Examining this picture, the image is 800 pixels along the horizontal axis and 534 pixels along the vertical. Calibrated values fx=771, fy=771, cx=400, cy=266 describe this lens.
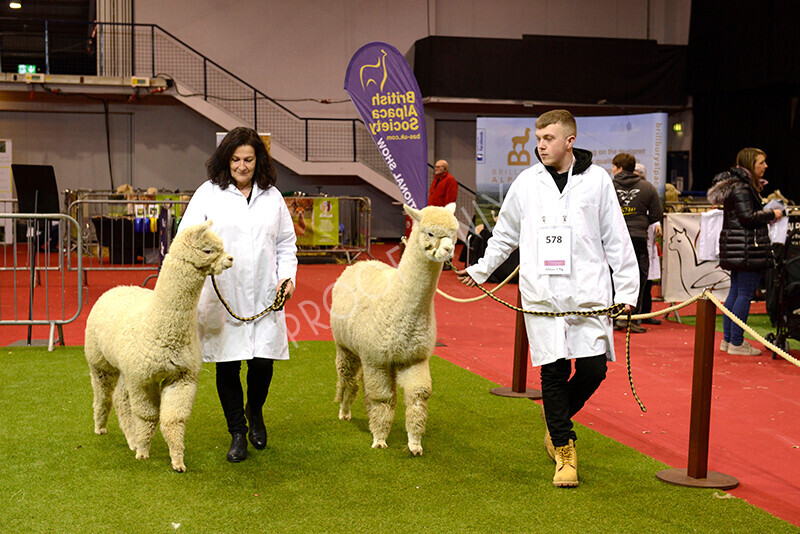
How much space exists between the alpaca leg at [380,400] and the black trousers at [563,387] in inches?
A: 37.2

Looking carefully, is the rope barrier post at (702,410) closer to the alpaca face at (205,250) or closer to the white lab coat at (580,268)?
the white lab coat at (580,268)

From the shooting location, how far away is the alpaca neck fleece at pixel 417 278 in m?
4.26

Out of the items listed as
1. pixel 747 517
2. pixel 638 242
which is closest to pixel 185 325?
pixel 747 517

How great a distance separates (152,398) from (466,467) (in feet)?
5.71

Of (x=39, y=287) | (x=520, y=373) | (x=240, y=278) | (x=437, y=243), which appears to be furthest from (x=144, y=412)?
(x=39, y=287)

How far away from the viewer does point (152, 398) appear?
414 cm

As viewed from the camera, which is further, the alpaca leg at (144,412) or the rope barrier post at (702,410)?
the alpaca leg at (144,412)

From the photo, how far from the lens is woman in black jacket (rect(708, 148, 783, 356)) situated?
697cm

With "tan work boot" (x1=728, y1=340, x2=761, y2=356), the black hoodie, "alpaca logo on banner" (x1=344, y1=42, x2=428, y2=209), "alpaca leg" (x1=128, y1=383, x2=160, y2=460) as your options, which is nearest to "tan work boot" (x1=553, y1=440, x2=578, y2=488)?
the black hoodie

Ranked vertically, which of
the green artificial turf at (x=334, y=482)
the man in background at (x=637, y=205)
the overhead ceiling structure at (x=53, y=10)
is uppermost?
the overhead ceiling structure at (x=53, y=10)

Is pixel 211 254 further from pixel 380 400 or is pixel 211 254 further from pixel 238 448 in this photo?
pixel 380 400

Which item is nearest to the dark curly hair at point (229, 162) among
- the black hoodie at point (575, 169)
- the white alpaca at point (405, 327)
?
the white alpaca at point (405, 327)

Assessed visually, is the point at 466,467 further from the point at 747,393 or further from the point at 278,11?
the point at 278,11

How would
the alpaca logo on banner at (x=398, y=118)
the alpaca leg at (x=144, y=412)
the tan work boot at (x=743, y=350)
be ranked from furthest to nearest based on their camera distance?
the tan work boot at (x=743, y=350) → the alpaca logo on banner at (x=398, y=118) → the alpaca leg at (x=144, y=412)
